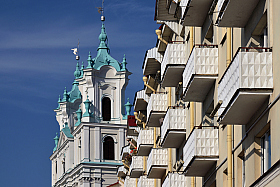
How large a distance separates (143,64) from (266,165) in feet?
76.4

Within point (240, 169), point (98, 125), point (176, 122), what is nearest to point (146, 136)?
point (176, 122)

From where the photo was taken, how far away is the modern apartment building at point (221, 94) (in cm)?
1672

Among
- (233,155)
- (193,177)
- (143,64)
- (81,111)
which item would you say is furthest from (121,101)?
(233,155)

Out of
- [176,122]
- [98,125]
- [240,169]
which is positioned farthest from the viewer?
→ [98,125]

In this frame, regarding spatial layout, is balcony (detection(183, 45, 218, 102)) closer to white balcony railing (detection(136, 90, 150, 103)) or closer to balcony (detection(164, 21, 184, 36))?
balcony (detection(164, 21, 184, 36))

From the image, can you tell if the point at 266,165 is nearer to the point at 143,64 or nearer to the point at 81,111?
the point at 143,64

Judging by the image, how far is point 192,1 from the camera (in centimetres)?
2334

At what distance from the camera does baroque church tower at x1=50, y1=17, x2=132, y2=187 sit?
3939 inches

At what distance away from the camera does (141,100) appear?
46656mm

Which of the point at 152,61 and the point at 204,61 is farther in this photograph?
the point at 152,61

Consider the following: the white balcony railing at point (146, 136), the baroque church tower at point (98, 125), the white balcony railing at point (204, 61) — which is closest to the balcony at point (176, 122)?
the white balcony railing at point (204, 61)

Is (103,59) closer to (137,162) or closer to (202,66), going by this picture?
(137,162)

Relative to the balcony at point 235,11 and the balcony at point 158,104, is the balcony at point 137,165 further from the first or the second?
the balcony at point 235,11

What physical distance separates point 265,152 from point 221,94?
1634 mm
